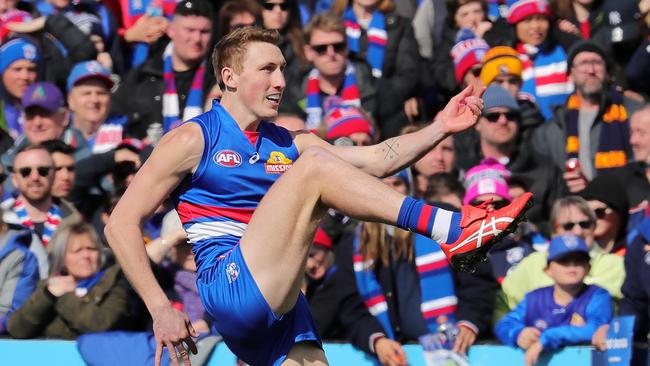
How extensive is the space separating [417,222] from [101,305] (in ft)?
12.5

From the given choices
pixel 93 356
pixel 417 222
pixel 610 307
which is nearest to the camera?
pixel 417 222

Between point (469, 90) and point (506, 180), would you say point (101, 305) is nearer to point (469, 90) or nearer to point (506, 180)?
point (506, 180)

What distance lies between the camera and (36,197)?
11617mm

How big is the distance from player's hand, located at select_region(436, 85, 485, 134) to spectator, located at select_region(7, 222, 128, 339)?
11.3 ft

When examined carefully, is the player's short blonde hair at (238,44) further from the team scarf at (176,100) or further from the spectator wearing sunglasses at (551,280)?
the team scarf at (176,100)

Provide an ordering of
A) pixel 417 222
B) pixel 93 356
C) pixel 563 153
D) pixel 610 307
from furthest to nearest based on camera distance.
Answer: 1. pixel 563 153
2. pixel 93 356
3. pixel 610 307
4. pixel 417 222

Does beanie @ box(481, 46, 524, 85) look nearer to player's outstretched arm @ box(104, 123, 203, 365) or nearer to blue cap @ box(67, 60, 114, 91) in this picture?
blue cap @ box(67, 60, 114, 91)

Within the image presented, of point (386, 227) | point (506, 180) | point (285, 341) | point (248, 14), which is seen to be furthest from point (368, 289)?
point (248, 14)

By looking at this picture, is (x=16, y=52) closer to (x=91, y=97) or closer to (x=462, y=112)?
(x=91, y=97)

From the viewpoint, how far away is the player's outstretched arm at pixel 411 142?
7520 mm

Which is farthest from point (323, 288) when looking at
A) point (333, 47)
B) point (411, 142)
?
point (333, 47)

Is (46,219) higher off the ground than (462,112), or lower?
lower

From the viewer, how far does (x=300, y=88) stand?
40.2 feet

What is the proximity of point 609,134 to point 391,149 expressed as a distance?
144 inches
